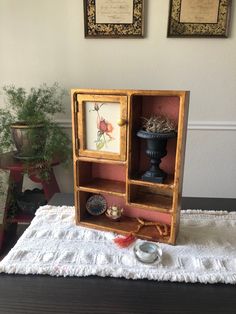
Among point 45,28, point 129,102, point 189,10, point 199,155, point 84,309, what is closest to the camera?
point 84,309

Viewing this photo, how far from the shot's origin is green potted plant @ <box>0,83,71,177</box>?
1422mm

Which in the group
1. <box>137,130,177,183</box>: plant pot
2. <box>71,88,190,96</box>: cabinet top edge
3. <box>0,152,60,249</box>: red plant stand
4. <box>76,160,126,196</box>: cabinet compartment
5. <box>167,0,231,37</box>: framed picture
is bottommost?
<box>0,152,60,249</box>: red plant stand

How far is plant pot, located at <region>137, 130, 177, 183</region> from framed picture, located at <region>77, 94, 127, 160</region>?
7 cm

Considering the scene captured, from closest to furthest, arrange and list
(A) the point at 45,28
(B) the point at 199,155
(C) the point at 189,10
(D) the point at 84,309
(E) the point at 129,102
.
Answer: (D) the point at 84,309 → (E) the point at 129,102 → (C) the point at 189,10 → (A) the point at 45,28 → (B) the point at 199,155

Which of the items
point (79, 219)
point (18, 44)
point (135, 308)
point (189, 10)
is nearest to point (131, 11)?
point (189, 10)

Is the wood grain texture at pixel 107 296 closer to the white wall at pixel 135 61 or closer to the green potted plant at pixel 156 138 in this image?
the green potted plant at pixel 156 138

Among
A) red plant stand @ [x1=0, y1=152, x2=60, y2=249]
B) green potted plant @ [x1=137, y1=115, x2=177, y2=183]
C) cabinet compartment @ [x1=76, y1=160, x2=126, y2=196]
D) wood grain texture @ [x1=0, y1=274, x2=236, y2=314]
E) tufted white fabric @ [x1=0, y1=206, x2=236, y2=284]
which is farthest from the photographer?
red plant stand @ [x1=0, y1=152, x2=60, y2=249]

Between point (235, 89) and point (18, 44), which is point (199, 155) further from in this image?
point (18, 44)

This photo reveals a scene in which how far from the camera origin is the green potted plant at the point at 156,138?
79cm

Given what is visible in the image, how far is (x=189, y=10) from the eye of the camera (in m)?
1.50

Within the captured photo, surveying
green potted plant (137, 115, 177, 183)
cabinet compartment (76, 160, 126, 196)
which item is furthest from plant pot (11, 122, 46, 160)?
green potted plant (137, 115, 177, 183)

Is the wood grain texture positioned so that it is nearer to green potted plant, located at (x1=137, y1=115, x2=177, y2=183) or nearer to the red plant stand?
green potted plant, located at (x1=137, y1=115, x2=177, y2=183)

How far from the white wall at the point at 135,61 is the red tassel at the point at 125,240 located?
100 cm

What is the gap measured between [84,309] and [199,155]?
52.6 inches
